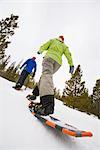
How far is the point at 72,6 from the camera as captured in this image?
443cm

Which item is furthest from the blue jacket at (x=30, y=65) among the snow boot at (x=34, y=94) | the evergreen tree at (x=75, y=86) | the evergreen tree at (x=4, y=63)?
the evergreen tree at (x=75, y=86)

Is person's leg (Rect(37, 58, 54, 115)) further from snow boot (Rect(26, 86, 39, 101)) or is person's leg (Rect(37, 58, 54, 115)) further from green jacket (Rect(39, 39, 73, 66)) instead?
snow boot (Rect(26, 86, 39, 101))

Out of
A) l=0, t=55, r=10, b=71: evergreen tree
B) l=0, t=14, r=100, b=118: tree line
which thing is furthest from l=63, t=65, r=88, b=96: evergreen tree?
l=0, t=55, r=10, b=71: evergreen tree

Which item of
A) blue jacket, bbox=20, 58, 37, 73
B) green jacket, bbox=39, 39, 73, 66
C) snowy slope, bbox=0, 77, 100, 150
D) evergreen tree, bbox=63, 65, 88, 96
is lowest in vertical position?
snowy slope, bbox=0, 77, 100, 150

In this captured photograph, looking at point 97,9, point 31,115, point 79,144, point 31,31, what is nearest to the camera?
point 79,144

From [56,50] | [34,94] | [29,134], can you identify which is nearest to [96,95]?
[34,94]

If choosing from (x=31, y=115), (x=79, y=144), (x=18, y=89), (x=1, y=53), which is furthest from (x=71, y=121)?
(x=1, y=53)

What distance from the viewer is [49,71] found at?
121 inches

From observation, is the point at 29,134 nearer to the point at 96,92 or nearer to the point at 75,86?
the point at 96,92

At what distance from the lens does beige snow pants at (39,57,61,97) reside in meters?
3.00

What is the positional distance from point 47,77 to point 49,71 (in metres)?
0.07

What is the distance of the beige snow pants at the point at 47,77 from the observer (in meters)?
3.00

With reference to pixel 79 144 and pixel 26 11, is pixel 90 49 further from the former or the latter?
pixel 79 144

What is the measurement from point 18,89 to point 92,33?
1.20 metres
